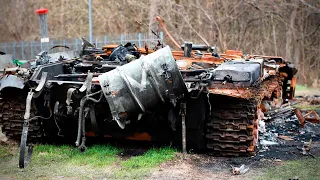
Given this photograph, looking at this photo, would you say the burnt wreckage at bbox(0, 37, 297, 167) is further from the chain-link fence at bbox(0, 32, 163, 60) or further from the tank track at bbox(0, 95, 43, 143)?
the chain-link fence at bbox(0, 32, 163, 60)

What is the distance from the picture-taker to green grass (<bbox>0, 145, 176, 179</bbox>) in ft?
19.3

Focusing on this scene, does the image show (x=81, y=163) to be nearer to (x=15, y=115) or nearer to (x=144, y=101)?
(x=144, y=101)

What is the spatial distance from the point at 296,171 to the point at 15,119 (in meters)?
4.15

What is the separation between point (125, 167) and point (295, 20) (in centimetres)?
1990

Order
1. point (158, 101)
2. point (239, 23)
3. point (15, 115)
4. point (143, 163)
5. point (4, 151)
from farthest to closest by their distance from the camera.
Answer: point (239, 23) → point (15, 115) → point (4, 151) → point (143, 163) → point (158, 101)

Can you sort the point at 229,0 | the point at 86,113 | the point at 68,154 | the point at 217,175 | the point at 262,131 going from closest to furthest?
1. the point at 217,175
2. the point at 86,113
3. the point at 68,154
4. the point at 262,131
5. the point at 229,0

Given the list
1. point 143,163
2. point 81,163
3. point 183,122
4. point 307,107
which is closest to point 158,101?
point 183,122

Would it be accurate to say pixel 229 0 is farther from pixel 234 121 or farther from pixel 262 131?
pixel 234 121

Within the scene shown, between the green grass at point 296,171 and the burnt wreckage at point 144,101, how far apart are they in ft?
2.10

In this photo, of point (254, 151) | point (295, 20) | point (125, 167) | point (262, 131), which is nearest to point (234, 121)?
point (254, 151)

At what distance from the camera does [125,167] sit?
611cm

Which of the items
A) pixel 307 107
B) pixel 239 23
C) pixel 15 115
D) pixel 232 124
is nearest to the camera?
pixel 232 124

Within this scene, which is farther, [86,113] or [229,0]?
[229,0]

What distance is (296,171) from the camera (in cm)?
587
